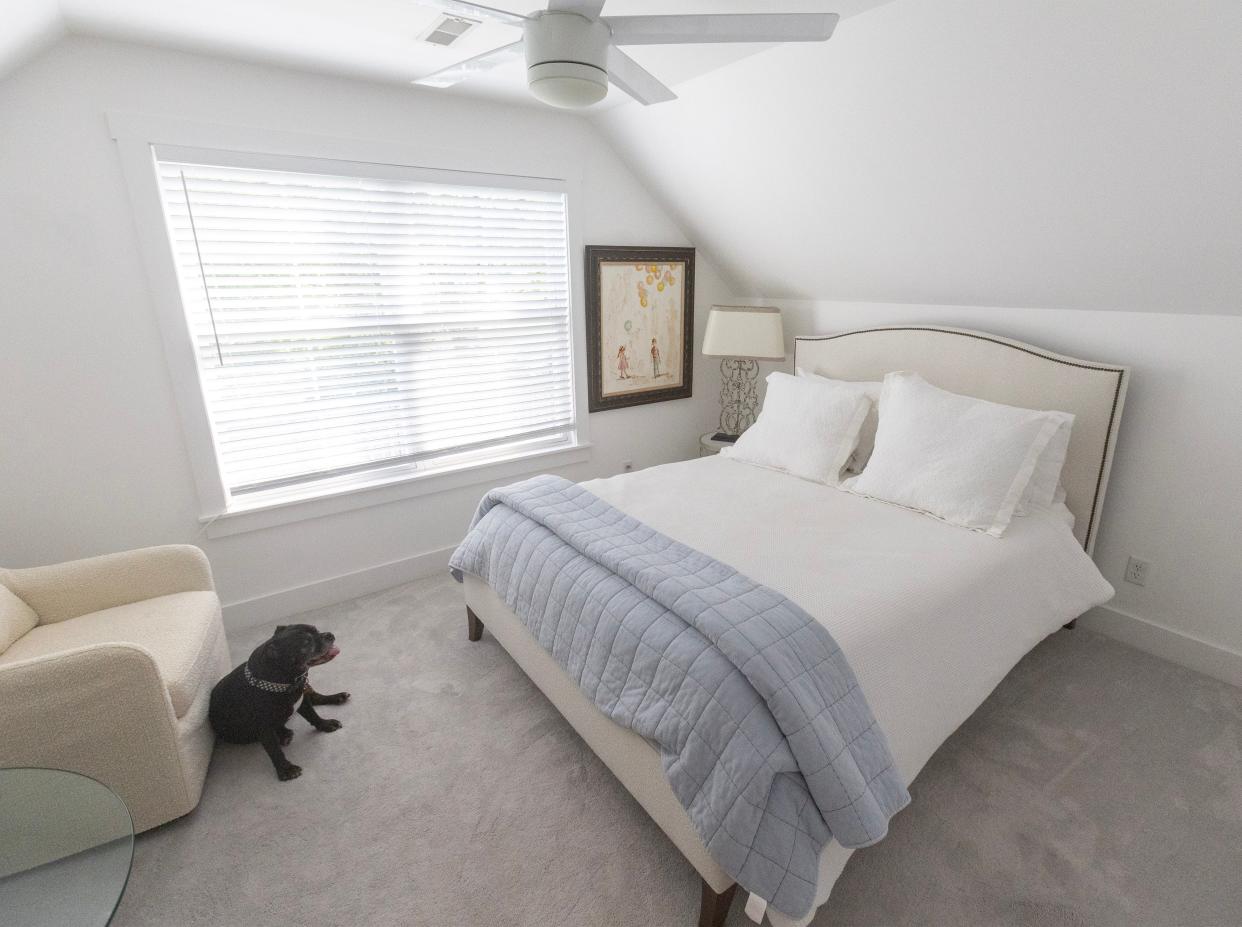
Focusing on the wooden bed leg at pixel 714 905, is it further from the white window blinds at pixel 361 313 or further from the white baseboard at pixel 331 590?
the white window blinds at pixel 361 313

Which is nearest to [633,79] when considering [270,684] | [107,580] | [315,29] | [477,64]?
[477,64]

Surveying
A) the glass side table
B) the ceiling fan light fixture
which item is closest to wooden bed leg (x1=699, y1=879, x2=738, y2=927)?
the glass side table

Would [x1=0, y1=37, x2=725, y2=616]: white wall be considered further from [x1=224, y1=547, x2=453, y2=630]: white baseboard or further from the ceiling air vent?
the ceiling air vent

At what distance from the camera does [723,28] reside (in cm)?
130

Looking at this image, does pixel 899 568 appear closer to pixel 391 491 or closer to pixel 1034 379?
pixel 1034 379

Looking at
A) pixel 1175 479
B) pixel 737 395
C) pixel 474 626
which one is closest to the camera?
pixel 1175 479

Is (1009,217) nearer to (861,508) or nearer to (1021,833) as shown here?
(861,508)

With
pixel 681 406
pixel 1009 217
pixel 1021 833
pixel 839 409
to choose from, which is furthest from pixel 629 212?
pixel 1021 833

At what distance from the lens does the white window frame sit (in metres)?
2.20

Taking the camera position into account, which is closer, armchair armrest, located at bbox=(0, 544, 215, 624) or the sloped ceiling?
the sloped ceiling

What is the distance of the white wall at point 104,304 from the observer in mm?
2053

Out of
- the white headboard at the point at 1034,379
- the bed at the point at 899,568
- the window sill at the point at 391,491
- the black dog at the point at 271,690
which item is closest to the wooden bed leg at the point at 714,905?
the bed at the point at 899,568

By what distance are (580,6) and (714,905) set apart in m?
2.00

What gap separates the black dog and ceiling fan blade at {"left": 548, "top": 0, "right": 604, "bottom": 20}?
1.78m
